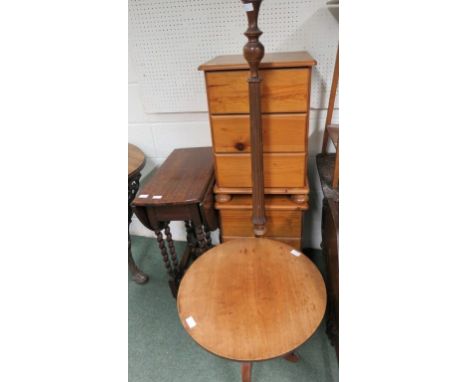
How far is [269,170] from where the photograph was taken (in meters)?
1.19

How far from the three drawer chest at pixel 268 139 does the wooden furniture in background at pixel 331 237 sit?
0.11 m

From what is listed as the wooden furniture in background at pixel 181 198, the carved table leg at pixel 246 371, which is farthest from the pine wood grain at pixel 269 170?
the carved table leg at pixel 246 371

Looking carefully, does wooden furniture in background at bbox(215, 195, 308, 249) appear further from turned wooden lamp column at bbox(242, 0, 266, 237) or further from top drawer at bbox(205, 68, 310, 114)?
top drawer at bbox(205, 68, 310, 114)

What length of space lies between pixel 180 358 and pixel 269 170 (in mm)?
945

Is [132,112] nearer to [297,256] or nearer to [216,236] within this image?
[216,236]

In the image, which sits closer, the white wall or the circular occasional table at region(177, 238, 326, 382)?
the circular occasional table at region(177, 238, 326, 382)

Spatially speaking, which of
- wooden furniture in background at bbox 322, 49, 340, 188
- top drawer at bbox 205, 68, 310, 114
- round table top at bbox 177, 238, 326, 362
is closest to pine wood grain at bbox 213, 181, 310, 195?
wooden furniture in background at bbox 322, 49, 340, 188

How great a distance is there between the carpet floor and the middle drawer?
920 millimetres

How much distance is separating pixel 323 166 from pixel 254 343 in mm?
844

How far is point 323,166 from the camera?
1340 mm

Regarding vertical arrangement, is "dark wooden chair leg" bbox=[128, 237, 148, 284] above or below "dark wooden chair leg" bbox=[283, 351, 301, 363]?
above

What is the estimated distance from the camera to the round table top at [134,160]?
4.34ft

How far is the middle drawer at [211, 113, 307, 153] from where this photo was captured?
106cm
